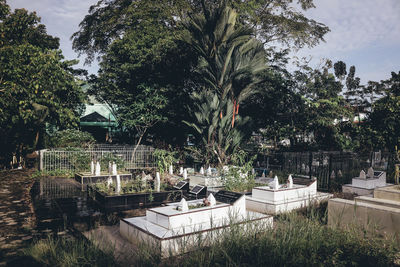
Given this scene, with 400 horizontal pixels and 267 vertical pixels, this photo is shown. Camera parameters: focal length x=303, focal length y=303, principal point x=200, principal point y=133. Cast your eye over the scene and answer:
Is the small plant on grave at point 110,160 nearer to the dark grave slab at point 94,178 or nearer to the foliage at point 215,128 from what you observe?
the dark grave slab at point 94,178

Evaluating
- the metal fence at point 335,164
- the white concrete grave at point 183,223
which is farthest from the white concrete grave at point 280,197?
the metal fence at point 335,164

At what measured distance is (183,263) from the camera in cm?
405

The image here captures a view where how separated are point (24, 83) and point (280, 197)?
37.6 ft

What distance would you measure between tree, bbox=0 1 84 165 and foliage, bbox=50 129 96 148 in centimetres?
181

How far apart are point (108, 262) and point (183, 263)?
100 cm

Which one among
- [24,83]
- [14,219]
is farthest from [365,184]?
[24,83]

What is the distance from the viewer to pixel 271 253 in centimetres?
416

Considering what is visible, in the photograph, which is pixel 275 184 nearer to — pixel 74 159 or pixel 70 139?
pixel 74 159

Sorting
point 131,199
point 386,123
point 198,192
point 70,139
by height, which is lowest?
point 131,199

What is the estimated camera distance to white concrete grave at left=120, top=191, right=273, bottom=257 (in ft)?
17.3

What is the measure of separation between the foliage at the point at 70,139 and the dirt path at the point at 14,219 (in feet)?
17.2

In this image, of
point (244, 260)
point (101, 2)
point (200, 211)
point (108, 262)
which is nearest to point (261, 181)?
point (200, 211)

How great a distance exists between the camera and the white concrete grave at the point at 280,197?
28.3 ft

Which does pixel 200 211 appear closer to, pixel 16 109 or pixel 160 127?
pixel 16 109
